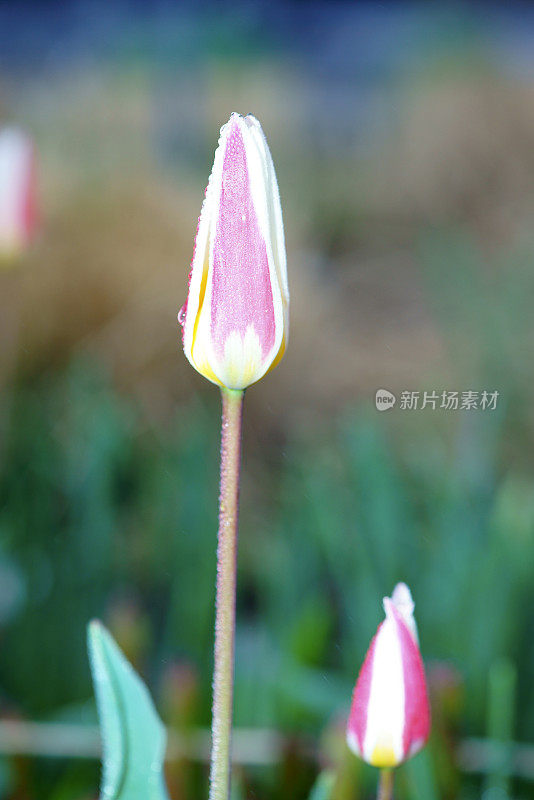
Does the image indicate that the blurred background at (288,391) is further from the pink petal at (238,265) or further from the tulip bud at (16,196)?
the pink petal at (238,265)

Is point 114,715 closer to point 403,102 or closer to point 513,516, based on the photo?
point 513,516

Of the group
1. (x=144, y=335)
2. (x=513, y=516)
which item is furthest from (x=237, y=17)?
(x=513, y=516)

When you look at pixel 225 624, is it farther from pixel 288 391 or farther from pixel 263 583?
pixel 288 391
